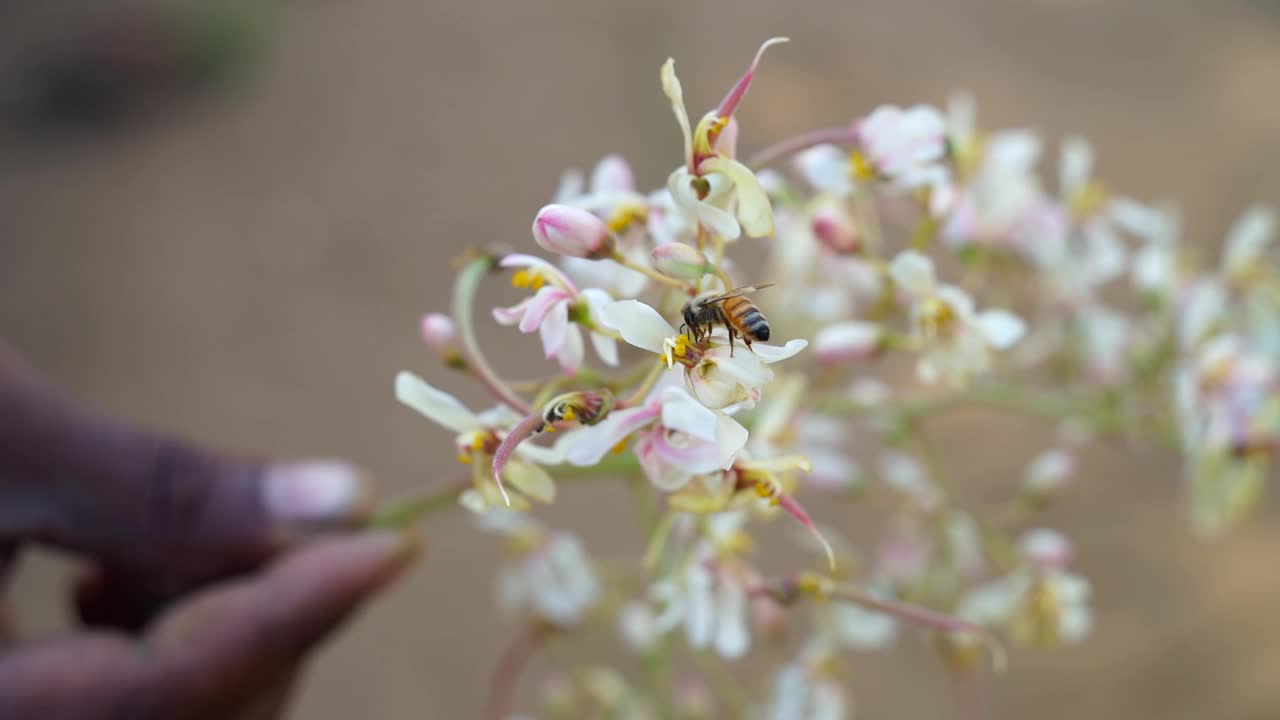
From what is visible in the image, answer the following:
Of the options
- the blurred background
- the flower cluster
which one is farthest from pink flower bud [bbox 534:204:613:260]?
the blurred background

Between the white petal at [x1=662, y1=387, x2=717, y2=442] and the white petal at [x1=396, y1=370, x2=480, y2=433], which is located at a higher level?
the white petal at [x1=662, y1=387, x2=717, y2=442]

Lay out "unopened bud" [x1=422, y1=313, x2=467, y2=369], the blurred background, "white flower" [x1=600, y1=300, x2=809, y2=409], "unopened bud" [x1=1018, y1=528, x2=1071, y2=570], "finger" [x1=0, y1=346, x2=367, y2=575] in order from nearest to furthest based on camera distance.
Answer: "white flower" [x1=600, y1=300, x2=809, y2=409], "unopened bud" [x1=422, y1=313, x2=467, y2=369], "unopened bud" [x1=1018, y1=528, x2=1071, y2=570], "finger" [x1=0, y1=346, x2=367, y2=575], the blurred background

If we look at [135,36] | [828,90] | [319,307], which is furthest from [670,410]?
[135,36]

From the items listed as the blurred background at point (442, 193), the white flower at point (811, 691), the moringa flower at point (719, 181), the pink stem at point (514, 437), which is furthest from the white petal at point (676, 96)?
the blurred background at point (442, 193)

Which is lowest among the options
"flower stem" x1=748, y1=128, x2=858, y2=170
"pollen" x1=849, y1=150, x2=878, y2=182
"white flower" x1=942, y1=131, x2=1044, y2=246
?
"flower stem" x1=748, y1=128, x2=858, y2=170

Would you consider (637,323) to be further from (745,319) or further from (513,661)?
(513,661)

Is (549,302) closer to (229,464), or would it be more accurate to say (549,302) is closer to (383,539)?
(383,539)

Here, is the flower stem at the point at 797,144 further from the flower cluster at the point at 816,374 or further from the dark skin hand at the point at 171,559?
the dark skin hand at the point at 171,559

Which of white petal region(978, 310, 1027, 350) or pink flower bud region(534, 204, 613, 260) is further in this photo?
white petal region(978, 310, 1027, 350)

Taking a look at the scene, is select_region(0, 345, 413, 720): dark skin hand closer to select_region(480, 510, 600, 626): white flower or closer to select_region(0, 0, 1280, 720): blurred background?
select_region(480, 510, 600, 626): white flower
